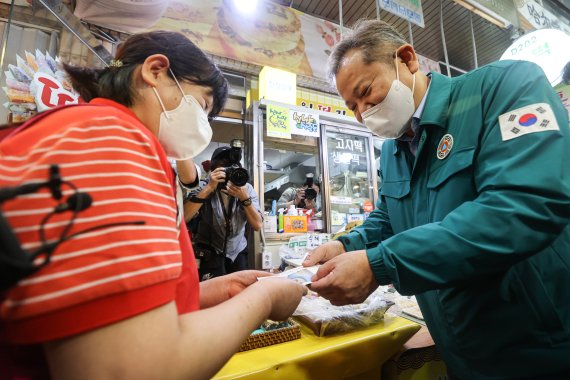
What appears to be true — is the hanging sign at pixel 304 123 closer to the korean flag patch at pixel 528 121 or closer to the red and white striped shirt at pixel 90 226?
the korean flag patch at pixel 528 121

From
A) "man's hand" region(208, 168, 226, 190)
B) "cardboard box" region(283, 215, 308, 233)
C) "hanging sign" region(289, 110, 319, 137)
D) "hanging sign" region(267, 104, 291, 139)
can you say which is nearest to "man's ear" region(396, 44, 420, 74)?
"man's hand" region(208, 168, 226, 190)

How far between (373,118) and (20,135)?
114 cm

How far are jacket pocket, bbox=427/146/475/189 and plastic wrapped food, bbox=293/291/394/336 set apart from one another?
613mm

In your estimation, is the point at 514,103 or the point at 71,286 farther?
the point at 514,103

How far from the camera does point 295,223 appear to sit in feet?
11.6

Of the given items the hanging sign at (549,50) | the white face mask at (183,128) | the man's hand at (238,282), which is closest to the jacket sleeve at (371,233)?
the man's hand at (238,282)

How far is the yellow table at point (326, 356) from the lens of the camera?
33.7 inches

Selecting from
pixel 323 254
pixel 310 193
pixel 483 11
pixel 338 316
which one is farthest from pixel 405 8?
pixel 338 316

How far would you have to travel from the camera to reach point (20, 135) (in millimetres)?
386

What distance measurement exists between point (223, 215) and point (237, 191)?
0.29m

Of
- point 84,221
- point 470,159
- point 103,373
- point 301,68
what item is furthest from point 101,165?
point 301,68

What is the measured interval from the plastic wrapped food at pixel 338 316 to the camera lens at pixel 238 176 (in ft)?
4.31

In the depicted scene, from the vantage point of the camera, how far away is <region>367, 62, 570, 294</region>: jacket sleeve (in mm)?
654

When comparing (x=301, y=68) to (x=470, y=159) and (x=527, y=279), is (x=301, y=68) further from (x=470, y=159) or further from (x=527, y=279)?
(x=527, y=279)
